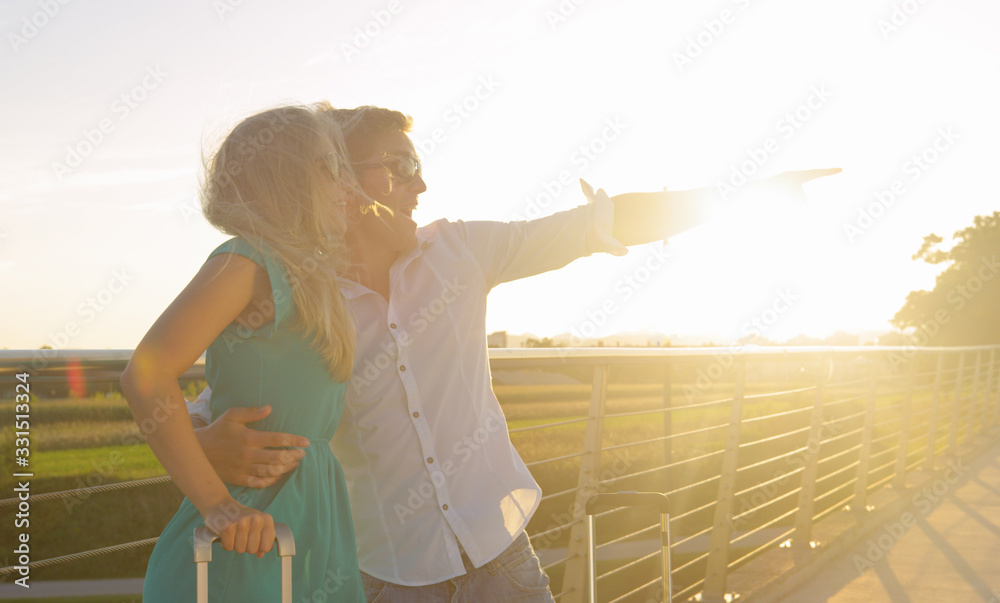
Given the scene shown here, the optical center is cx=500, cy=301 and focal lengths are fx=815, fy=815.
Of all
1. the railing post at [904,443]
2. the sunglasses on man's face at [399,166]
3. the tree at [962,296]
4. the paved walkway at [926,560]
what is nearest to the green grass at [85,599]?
the railing post at [904,443]

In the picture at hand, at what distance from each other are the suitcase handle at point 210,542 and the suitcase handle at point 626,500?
2.13 feet

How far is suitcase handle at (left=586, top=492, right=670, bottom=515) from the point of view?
1.58 m

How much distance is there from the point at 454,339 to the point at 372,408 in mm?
208

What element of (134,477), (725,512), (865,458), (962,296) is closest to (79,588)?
(134,477)

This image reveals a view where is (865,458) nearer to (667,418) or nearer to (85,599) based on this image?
(667,418)

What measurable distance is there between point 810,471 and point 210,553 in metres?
3.93

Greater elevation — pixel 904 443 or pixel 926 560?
pixel 904 443

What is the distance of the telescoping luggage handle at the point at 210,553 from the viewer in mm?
1051

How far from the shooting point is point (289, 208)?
1.28m

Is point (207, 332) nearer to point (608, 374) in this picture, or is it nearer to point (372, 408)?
point (372, 408)

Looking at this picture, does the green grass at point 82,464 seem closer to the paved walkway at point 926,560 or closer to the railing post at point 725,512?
the paved walkway at point 926,560

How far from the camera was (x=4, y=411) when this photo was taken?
2.08 meters

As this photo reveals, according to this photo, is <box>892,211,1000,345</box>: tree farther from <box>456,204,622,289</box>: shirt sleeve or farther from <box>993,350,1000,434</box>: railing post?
<box>456,204,622,289</box>: shirt sleeve

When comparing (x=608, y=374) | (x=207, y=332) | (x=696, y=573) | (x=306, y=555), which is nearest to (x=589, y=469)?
(x=608, y=374)
